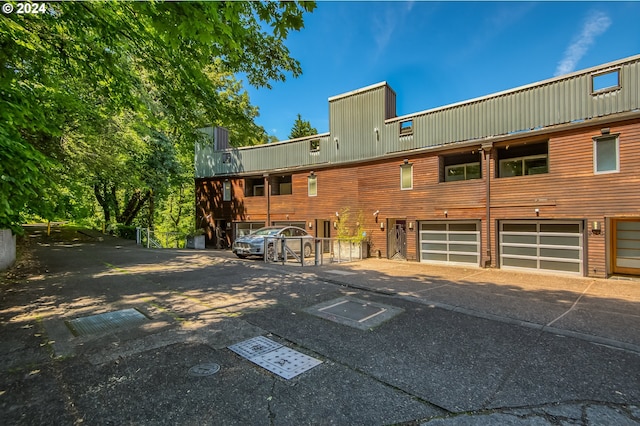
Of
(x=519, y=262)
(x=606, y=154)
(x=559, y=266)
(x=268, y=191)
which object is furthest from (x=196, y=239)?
(x=606, y=154)

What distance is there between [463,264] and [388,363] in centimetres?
1048

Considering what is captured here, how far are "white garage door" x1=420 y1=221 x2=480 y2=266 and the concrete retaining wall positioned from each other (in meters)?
16.2

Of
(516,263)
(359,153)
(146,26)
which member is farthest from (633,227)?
(146,26)

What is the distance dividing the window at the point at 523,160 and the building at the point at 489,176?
0.14 ft

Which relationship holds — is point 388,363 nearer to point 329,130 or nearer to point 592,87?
point 592,87

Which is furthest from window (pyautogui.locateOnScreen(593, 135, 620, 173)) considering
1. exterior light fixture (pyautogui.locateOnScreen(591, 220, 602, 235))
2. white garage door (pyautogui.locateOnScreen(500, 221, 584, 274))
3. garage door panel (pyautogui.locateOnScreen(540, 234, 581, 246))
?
garage door panel (pyautogui.locateOnScreen(540, 234, 581, 246))

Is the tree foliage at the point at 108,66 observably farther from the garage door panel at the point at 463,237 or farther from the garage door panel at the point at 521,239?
the garage door panel at the point at 521,239

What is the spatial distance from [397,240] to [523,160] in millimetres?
6490

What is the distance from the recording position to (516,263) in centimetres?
1155

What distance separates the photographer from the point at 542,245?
11.0m

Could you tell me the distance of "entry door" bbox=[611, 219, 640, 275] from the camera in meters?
10.1

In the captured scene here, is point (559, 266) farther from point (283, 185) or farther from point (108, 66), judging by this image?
point (283, 185)

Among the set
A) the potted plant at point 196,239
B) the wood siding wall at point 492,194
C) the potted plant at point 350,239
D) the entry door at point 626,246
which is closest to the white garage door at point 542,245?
the wood siding wall at point 492,194

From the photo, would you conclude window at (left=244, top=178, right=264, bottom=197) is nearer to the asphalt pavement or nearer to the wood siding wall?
the wood siding wall
